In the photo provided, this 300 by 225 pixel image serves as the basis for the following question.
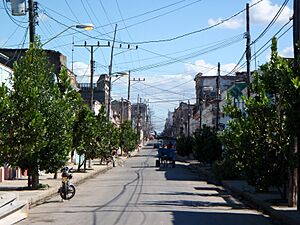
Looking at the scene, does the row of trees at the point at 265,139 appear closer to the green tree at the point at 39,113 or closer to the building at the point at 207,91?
the green tree at the point at 39,113

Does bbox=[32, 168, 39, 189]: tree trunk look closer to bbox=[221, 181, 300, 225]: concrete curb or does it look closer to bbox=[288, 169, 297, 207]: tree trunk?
bbox=[221, 181, 300, 225]: concrete curb

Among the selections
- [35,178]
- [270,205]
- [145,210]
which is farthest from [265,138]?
[35,178]

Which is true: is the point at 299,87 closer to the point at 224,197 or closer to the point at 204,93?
the point at 224,197

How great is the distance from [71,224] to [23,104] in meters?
8.24

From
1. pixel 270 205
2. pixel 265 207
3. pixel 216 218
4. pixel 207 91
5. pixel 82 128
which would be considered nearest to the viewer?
pixel 216 218

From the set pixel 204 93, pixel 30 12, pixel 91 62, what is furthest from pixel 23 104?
pixel 204 93

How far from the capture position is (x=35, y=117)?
22656mm

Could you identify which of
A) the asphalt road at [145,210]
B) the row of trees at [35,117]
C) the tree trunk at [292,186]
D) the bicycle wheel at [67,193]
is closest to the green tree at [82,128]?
the row of trees at [35,117]

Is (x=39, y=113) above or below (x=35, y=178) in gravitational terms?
above

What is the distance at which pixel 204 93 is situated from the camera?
107 m

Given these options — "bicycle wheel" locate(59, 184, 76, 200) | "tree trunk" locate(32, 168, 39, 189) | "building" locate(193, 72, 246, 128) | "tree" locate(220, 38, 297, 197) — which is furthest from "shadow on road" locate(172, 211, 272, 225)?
"building" locate(193, 72, 246, 128)

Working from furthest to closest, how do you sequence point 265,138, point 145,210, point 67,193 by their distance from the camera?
point 67,193 → point 265,138 → point 145,210

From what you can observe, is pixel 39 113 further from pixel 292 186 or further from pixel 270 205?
pixel 292 186

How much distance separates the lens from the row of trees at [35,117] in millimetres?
21734
